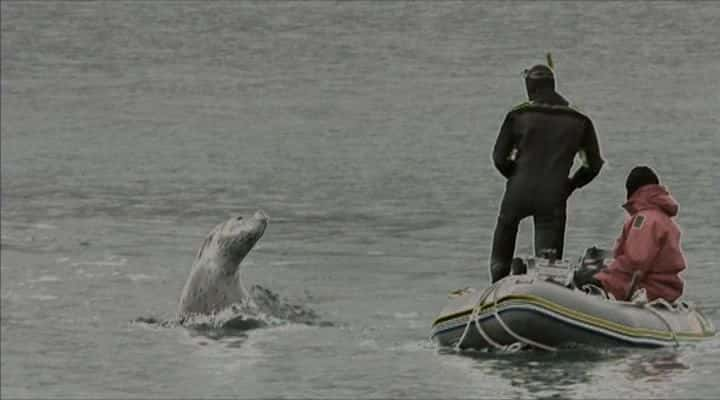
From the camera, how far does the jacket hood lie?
25.5m

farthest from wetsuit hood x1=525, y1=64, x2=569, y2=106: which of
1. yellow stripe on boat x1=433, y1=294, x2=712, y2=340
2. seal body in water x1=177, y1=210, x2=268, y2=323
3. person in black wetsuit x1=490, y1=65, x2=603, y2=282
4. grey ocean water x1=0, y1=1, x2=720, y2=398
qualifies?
seal body in water x1=177, y1=210, x2=268, y2=323

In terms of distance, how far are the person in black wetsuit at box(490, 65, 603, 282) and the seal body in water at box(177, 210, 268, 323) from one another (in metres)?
5.23

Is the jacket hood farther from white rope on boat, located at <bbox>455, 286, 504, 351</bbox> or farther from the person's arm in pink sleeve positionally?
white rope on boat, located at <bbox>455, 286, 504, 351</bbox>

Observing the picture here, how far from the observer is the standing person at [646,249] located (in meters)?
25.4

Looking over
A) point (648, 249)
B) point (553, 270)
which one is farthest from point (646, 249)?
point (553, 270)

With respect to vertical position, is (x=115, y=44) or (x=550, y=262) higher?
(x=550, y=262)

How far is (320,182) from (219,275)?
66.8 feet

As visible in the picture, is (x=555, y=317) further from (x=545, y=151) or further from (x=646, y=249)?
(x=545, y=151)

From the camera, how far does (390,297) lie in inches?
1298

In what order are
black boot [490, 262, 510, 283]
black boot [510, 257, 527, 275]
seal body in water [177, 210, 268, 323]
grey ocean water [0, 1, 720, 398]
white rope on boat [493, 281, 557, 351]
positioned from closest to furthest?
white rope on boat [493, 281, 557, 351], black boot [510, 257, 527, 275], black boot [490, 262, 510, 283], grey ocean water [0, 1, 720, 398], seal body in water [177, 210, 268, 323]

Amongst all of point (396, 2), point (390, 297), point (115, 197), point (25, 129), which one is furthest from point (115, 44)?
point (390, 297)

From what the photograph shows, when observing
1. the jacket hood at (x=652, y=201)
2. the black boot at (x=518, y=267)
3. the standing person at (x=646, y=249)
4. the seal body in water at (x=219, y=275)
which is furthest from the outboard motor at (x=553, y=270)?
the seal body in water at (x=219, y=275)

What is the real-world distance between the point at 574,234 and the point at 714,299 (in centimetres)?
831

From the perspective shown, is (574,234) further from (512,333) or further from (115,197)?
(512,333)
